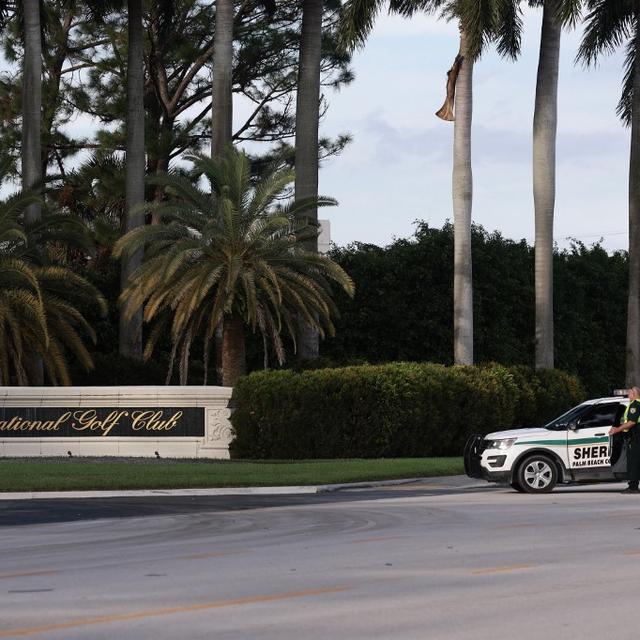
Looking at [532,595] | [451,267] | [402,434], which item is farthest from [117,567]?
[451,267]

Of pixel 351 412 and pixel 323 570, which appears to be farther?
pixel 351 412

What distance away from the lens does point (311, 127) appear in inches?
1667

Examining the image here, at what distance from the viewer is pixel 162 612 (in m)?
10.1

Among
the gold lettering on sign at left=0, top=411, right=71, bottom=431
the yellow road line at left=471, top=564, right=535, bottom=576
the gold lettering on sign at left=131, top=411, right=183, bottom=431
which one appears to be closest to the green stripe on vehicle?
the yellow road line at left=471, top=564, right=535, bottom=576

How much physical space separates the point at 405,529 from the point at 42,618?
7725 mm

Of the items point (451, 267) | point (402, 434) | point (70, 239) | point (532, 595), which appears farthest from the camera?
point (451, 267)

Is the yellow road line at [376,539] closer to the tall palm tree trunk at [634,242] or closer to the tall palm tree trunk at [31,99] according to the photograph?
the tall palm tree trunk at [634,242]

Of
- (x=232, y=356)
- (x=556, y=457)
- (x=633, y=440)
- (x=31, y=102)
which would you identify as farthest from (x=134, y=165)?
(x=633, y=440)

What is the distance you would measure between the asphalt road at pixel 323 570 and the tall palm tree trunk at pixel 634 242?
2329cm

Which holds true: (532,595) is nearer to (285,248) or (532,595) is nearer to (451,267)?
(285,248)

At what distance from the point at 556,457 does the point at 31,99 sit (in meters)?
26.4

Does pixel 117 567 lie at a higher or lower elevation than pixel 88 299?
lower

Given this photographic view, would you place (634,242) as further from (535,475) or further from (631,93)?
(535,475)

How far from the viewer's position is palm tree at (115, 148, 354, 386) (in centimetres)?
3619
